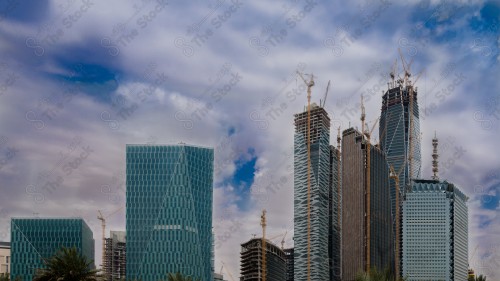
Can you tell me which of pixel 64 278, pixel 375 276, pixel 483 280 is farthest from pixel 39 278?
pixel 483 280

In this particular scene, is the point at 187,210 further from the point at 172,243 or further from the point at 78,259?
the point at 78,259

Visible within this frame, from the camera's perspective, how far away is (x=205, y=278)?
652 ft

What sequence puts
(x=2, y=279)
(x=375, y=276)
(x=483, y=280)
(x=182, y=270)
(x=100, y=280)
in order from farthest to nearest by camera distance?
(x=182, y=270)
(x=483, y=280)
(x=2, y=279)
(x=100, y=280)
(x=375, y=276)

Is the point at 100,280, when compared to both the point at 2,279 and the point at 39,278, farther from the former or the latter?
the point at 2,279

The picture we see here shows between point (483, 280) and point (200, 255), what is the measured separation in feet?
328

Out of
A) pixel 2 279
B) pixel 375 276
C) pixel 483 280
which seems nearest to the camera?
pixel 375 276

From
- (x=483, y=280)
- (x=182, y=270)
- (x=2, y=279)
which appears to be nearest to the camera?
(x=2, y=279)

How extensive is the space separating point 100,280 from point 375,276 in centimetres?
2002

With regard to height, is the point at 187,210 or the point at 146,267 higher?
the point at 187,210

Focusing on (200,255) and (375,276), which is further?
(200,255)

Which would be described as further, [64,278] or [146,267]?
[146,267]

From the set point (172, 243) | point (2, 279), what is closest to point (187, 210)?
point (172, 243)

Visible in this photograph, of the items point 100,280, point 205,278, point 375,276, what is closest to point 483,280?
point 375,276

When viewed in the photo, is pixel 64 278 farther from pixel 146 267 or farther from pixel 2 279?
pixel 146 267
